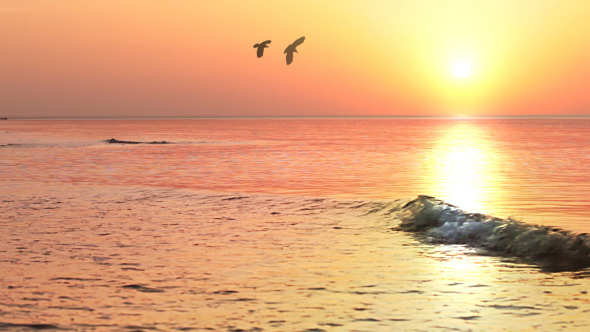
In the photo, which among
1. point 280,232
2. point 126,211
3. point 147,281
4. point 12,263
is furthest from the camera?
point 126,211

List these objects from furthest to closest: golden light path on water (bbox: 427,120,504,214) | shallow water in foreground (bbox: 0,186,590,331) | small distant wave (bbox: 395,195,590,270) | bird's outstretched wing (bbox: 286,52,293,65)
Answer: bird's outstretched wing (bbox: 286,52,293,65), golden light path on water (bbox: 427,120,504,214), small distant wave (bbox: 395,195,590,270), shallow water in foreground (bbox: 0,186,590,331)

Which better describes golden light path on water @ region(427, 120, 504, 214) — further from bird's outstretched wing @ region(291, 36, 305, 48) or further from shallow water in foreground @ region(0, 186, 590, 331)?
bird's outstretched wing @ region(291, 36, 305, 48)

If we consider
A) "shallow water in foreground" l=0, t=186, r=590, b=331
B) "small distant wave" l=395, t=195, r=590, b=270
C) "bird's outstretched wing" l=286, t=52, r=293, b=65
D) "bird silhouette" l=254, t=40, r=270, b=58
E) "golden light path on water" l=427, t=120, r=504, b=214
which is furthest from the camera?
"bird silhouette" l=254, t=40, r=270, b=58

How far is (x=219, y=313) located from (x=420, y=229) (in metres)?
7.99

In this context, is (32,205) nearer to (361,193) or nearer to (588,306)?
(361,193)

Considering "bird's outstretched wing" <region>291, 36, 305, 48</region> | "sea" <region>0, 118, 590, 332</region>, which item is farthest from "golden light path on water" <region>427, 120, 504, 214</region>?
"bird's outstretched wing" <region>291, 36, 305, 48</region>

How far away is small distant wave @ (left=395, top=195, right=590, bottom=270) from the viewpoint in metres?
12.4

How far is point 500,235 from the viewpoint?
14039 mm

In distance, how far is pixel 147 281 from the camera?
1027 centimetres

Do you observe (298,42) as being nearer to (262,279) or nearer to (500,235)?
(500,235)

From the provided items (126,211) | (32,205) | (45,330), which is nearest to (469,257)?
(45,330)

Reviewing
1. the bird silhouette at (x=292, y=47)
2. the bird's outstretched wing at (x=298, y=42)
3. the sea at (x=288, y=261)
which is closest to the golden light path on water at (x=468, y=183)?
the sea at (x=288, y=261)

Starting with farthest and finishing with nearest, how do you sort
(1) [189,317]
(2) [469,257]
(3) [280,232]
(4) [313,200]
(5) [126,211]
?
1. (4) [313,200]
2. (5) [126,211]
3. (3) [280,232]
4. (2) [469,257]
5. (1) [189,317]

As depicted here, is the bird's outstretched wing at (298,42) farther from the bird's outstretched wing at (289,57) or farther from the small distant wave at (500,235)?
the small distant wave at (500,235)
